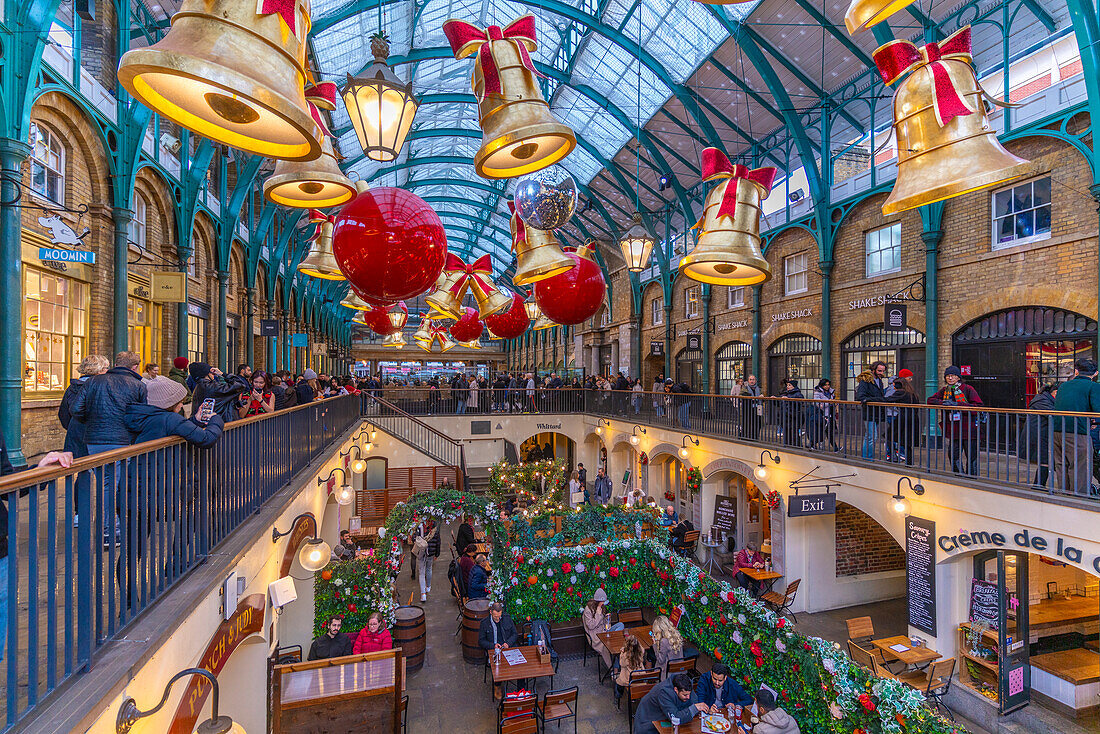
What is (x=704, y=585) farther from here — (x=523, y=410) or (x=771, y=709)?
(x=523, y=410)

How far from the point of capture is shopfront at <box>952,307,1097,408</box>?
9094 millimetres

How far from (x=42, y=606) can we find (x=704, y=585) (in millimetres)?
7389

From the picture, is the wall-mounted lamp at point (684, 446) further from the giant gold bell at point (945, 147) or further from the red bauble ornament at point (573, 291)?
the giant gold bell at point (945, 147)

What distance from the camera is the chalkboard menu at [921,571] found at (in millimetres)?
8219

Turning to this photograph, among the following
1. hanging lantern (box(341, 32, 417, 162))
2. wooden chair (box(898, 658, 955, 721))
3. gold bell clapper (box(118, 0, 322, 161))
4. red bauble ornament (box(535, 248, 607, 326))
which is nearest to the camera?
gold bell clapper (box(118, 0, 322, 161))

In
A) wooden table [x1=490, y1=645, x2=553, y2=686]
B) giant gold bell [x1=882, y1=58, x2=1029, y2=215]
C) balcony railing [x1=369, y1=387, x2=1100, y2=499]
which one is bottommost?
wooden table [x1=490, y1=645, x2=553, y2=686]

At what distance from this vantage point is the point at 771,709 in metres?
6.43

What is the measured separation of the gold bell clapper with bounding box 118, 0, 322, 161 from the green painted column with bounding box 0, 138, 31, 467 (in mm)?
7020

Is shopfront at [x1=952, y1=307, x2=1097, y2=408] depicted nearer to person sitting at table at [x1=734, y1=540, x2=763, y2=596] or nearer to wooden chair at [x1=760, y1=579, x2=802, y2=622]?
wooden chair at [x1=760, y1=579, x2=802, y2=622]

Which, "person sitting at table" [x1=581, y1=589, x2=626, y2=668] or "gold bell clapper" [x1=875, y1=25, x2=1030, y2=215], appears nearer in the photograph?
"gold bell clapper" [x1=875, y1=25, x2=1030, y2=215]

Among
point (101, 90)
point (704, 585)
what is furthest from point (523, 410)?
point (101, 90)

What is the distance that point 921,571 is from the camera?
8430 millimetres

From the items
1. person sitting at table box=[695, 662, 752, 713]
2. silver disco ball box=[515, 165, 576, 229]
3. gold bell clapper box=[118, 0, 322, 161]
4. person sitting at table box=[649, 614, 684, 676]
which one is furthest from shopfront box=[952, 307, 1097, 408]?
gold bell clapper box=[118, 0, 322, 161]

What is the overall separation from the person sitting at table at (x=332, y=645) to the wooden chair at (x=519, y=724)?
2321mm
